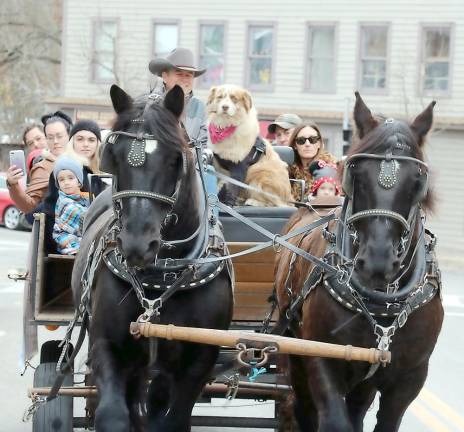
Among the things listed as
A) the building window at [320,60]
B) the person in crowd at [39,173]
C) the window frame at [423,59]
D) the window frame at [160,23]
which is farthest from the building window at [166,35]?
the person in crowd at [39,173]

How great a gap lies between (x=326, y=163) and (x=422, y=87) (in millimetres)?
25702

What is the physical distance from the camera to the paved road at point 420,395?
32.2 ft

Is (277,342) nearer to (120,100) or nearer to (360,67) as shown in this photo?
(120,100)

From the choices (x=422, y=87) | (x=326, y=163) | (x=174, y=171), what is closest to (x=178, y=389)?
(x=174, y=171)

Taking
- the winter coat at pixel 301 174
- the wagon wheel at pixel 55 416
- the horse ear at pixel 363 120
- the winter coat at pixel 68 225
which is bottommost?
the wagon wheel at pixel 55 416

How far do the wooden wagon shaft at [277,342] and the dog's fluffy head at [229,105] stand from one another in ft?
13.0

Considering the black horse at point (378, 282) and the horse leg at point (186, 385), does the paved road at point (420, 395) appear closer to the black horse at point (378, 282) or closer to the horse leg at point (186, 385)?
the horse leg at point (186, 385)

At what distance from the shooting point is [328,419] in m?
6.39

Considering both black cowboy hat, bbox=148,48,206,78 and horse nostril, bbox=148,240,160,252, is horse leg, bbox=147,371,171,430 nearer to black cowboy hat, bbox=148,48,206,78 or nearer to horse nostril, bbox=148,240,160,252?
horse nostril, bbox=148,240,160,252

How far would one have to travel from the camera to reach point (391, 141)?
641 cm

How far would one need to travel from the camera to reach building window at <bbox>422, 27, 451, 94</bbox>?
34.7 metres

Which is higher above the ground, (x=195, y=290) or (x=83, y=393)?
(x=195, y=290)

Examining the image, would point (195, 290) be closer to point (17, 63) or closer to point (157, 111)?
point (157, 111)

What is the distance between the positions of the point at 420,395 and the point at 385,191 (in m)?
5.44
